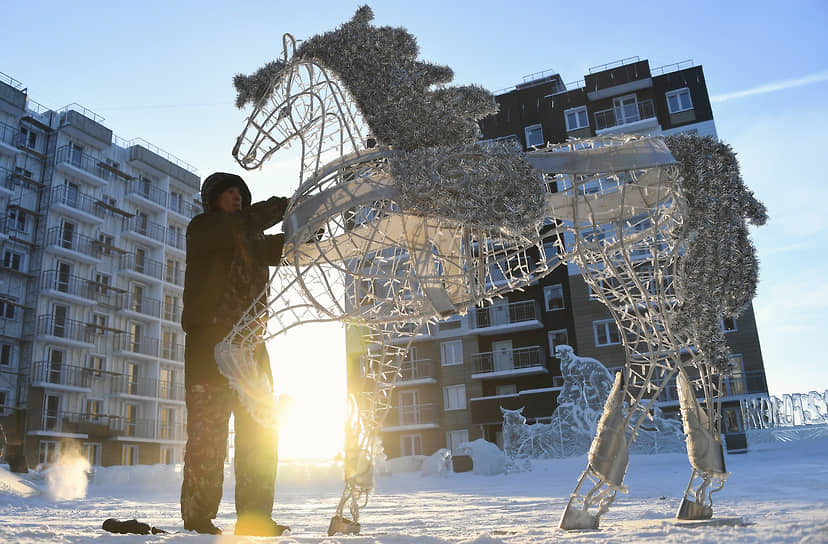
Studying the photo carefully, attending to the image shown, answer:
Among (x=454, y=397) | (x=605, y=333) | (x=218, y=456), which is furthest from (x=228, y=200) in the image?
(x=454, y=397)

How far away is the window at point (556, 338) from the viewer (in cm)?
3431

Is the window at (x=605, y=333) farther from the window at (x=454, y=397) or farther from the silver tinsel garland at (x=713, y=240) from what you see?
the silver tinsel garland at (x=713, y=240)

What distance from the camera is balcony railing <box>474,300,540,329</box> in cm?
3488

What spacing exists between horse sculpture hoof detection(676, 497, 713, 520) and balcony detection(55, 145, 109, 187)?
39852mm

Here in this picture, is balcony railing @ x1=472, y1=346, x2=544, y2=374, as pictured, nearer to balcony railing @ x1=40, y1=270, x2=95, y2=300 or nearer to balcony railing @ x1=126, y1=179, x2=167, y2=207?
balcony railing @ x1=40, y1=270, x2=95, y2=300

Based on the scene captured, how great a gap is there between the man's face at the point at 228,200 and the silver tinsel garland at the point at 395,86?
1.53m

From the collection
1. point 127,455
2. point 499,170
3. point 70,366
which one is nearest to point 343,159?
point 499,170

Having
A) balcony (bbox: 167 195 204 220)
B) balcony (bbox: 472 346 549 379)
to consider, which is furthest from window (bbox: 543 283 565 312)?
balcony (bbox: 167 195 204 220)

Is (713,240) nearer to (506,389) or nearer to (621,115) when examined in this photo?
(506,389)

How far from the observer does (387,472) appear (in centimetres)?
2464

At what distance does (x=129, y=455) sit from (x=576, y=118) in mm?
31530

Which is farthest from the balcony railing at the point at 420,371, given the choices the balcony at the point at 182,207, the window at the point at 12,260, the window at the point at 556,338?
the window at the point at 12,260

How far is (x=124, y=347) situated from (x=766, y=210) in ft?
133

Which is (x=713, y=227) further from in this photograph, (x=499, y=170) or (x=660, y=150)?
(x=499, y=170)
